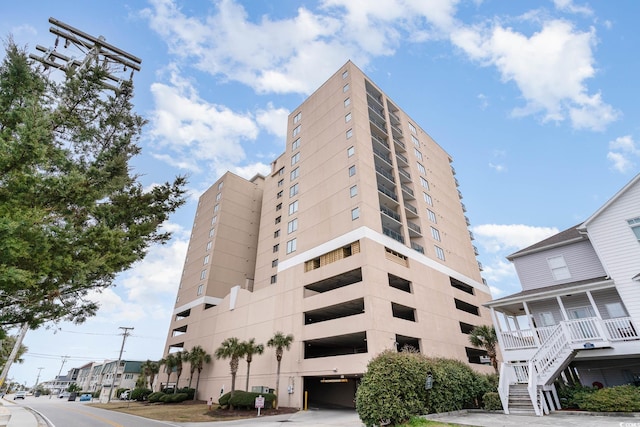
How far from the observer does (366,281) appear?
29.4 m

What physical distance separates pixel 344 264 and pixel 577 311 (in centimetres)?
1848

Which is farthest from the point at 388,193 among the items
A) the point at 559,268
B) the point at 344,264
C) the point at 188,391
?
the point at 188,391

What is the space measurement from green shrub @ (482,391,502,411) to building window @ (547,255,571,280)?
Result: 34.2 feet

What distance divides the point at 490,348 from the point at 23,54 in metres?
34.7

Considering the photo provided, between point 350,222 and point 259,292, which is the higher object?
point 350,222

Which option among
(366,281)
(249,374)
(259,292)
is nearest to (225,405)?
(249,374)

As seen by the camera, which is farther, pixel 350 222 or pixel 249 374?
pixel 249 374

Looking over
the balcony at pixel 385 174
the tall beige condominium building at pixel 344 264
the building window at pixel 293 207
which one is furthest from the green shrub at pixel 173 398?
the balcony at pixel 385 174

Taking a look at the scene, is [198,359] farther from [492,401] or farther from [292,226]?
[492,401]

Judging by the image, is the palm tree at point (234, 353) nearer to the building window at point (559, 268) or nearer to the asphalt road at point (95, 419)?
the asphalt road at point (95, 419)

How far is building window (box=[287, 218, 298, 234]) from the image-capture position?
41.3 metres

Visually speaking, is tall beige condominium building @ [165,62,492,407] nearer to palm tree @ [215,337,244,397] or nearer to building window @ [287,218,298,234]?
building window @ [287,218,298,234]

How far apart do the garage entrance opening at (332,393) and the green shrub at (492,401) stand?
1829 centimetres

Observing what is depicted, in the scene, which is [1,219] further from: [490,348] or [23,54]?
[490,348]
